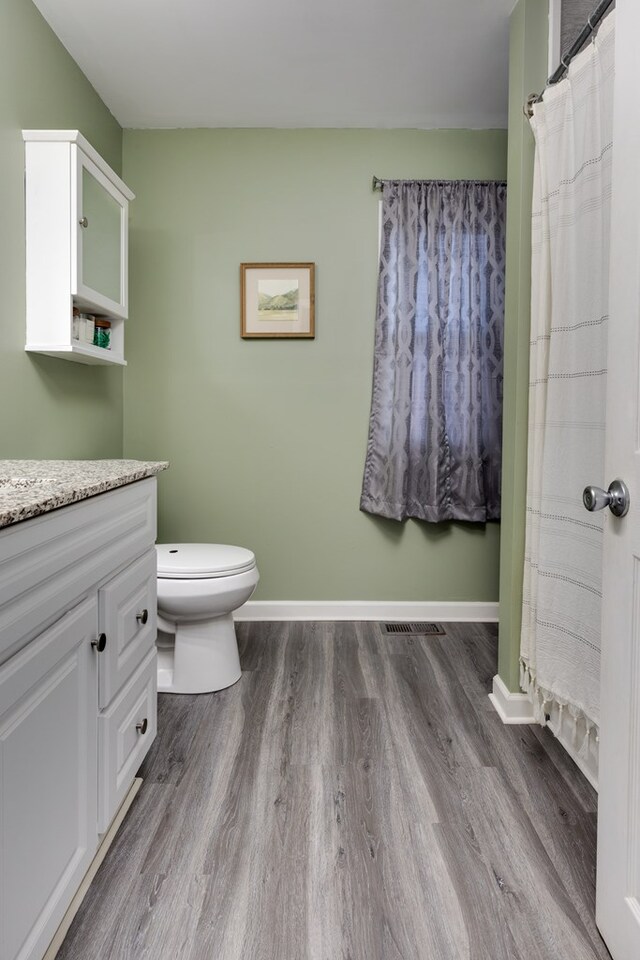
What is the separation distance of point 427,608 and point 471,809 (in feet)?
4.75

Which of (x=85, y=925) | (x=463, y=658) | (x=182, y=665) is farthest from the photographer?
(x=463, y=658)

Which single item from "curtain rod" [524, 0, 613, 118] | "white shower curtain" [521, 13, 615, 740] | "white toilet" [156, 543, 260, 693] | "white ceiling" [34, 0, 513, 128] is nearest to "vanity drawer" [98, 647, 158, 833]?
"white toilet" [156, 543, 260, 693]

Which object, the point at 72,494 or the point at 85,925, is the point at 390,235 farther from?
the point at 85,925

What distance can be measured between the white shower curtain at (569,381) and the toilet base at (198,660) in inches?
42.4

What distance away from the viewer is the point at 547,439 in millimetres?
1734

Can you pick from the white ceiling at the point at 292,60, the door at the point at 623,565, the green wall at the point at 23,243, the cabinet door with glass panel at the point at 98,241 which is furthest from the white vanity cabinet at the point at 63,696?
the white ceiling at the point at 292,60

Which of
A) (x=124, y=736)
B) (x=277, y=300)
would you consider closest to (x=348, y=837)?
(x=124, y=736)

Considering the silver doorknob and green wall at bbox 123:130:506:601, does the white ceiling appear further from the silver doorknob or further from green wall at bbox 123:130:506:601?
the silver doorknob

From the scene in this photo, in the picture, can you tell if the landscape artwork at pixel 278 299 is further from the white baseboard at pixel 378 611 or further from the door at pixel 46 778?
the door at pixel 46 778

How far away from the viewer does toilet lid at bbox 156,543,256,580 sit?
2107 millimetres

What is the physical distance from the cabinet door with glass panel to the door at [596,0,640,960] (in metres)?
1.56

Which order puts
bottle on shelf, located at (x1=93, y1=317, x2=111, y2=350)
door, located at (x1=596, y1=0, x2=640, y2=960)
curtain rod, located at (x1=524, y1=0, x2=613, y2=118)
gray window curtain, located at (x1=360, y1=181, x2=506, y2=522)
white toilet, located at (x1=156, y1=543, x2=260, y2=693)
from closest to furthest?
door, located at (x1=596, y1=0, x2=640, y2=960) → curtain rod, located at (x1=524, y1=0, x2=613, y2=118) → white toilet, located at (x1=156, y1=543, x2=260, y2=693) → bottle on shelf, located at (x1=93, y1=317, x2=111, y2=350) → gray window curtain, located at (x1=360, y1=181, x2=506, y2=522)

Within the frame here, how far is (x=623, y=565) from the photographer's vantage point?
3.49ft

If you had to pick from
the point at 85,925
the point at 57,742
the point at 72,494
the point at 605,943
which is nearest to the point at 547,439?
the point at 605,943
